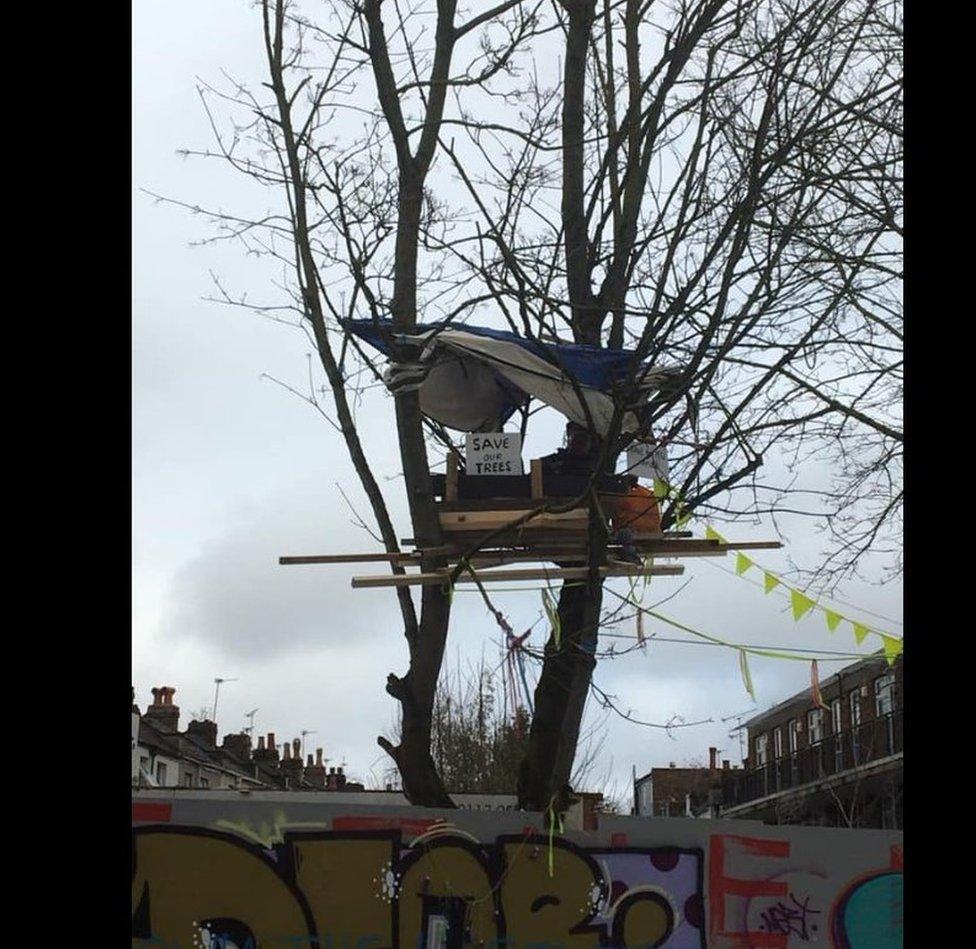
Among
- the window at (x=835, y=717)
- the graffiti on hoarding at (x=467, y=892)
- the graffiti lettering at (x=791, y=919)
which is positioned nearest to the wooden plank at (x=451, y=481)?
the graffiti on hoarding at (x=467, y=892)

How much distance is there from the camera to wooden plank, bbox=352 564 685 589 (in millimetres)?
6648

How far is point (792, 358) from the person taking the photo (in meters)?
6.92

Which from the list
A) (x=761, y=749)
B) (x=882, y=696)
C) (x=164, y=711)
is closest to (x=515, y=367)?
(x=882, y=696)

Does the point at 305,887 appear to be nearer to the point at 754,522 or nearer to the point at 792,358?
the point at 754,522

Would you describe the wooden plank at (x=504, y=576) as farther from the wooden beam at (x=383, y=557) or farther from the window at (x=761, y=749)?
the window at (x=761, y=749)

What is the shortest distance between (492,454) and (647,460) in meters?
0.80

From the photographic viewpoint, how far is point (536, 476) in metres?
6.65

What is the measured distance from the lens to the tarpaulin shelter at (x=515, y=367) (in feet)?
21.6

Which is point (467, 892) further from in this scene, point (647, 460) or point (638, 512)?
point (647, 460)

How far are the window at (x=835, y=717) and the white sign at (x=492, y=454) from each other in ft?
91.6

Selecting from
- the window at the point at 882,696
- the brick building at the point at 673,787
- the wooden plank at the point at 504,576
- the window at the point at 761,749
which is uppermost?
the wooden plank at the point at 504,576

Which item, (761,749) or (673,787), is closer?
(761,749)

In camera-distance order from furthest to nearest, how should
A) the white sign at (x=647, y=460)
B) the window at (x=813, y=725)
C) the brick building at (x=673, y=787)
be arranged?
1. the brick building at (x=673, y=787)
2. the window at (x=813, y=725)
3. the white sign at (x=647, y=460)
